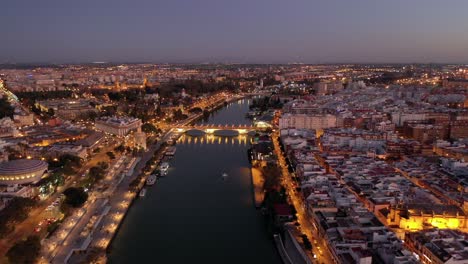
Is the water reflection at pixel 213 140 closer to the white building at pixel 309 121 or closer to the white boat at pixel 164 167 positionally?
the white building at pixel 309 121

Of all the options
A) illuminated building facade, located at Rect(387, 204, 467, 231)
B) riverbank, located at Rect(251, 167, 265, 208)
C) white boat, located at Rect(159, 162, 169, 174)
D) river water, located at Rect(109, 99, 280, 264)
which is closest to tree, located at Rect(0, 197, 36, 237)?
river water, located at Rect(109, 99, 280, 264)

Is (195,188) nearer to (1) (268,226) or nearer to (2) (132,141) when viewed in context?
(1) (268,226)

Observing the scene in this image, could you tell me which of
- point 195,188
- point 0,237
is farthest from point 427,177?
point 0,237

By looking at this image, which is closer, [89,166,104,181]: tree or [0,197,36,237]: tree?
[0,197,36,237]: tree

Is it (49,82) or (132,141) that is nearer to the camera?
(132,141)

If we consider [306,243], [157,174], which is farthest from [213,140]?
[306,243]

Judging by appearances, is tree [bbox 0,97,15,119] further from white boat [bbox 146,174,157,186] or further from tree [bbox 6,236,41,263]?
tree [bbox 6,236,41,263]
